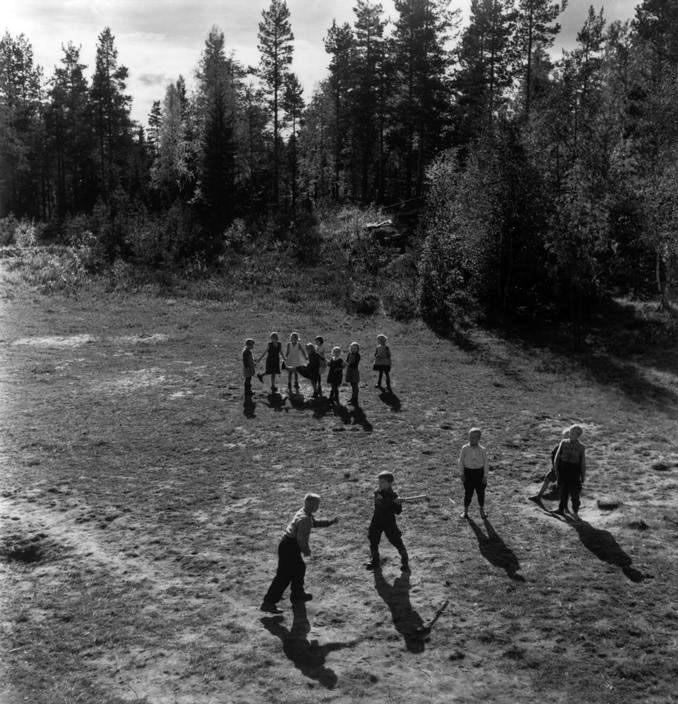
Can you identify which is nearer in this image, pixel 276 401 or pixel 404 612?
pixel 404 612

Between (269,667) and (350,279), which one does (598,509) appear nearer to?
(269,667)

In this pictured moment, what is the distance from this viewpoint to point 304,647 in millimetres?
8516

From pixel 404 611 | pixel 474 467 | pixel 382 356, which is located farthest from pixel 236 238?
pixel 404 611

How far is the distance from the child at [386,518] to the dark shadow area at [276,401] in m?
9.01

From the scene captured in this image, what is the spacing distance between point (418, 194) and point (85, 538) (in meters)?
42.8

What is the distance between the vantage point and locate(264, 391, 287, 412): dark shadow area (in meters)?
19.4

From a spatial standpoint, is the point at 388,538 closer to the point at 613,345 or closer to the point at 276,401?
the point at 276,401

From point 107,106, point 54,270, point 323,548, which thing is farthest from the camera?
point 107,106

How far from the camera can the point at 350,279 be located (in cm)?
3853

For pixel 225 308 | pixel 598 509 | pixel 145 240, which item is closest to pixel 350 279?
pixel 225 308

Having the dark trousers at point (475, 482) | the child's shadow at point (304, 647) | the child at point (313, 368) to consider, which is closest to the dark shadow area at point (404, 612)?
the child's shadow at point (304, 647)

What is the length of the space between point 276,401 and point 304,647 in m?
11.7

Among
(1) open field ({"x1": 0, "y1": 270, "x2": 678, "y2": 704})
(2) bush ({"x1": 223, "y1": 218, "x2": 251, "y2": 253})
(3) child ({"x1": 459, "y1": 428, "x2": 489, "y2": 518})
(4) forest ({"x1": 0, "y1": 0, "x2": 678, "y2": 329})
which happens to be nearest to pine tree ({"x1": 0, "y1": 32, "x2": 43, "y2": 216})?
(4) forest ({"x1": 0, "y1": 0, "x2": 678, "y2": 329})

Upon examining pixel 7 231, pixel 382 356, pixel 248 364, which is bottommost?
pixel 248 364
